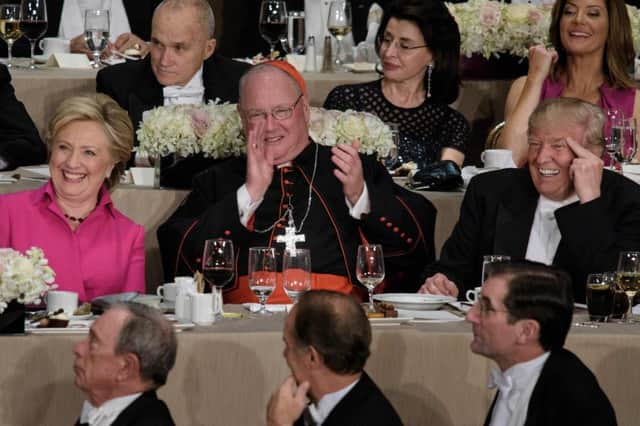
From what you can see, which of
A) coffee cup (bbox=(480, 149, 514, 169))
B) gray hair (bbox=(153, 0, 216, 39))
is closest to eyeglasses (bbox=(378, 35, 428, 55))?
gray hair (bbox=(153, 0, 216, 39))

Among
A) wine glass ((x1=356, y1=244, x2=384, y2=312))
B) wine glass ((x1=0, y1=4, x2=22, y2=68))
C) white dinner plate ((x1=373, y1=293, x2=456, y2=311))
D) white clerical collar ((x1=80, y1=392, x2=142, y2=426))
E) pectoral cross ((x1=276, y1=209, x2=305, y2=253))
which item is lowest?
white dinner plate ((x1=373, y1=293, x2=456, y2=311))

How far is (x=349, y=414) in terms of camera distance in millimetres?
3004

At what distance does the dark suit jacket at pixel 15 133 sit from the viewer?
5535 mm

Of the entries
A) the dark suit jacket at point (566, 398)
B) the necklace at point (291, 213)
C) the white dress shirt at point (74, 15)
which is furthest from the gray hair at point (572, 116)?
the white dress shirt at point (74, 15)

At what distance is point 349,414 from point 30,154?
114 inches

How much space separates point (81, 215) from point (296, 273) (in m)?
0.98

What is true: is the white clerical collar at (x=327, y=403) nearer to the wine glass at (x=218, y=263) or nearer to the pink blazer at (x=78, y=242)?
the wine glass at (x=218, y=263)

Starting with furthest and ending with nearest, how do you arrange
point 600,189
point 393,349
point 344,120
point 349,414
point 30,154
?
1. point 30,154
2. point 344,120
3. point 600,189
4. point 393,349
5. point 349,414

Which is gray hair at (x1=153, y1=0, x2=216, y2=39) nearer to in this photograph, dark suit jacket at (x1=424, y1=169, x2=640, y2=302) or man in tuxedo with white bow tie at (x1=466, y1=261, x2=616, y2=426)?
dark suit jacket at (x1=424, y1=169, x2=640, y2=302)

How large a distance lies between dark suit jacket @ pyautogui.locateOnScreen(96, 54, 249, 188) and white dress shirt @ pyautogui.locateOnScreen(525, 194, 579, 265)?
1811 millimetres

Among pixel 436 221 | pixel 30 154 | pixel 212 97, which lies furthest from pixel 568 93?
pixel 30 154

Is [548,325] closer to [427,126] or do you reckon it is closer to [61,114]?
[61,114]

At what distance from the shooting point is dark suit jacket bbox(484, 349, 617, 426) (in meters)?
3.10

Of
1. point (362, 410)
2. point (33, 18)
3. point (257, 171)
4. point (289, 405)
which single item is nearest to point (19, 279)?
point (289, 405)
